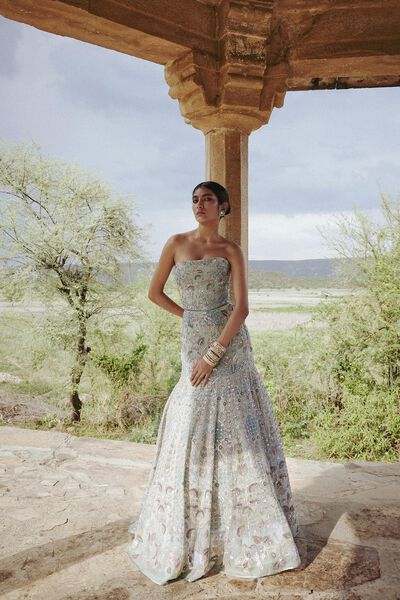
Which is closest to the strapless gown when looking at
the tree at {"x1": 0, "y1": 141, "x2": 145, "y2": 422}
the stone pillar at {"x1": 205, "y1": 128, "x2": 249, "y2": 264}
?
the stone pillar at {"x1": 205, "y1": 128, "x2": 249, "y2": 264}

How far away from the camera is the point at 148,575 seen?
2.18m

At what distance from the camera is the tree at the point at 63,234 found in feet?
27.5

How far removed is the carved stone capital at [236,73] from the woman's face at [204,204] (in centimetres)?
96

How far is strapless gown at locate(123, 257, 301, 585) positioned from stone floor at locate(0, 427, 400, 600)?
99mm

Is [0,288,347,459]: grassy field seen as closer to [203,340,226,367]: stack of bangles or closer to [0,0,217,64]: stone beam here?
[0,0,217,64]: stone beam

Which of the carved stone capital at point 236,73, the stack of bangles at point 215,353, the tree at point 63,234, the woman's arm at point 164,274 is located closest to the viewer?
the stack of bangles at point 215,353

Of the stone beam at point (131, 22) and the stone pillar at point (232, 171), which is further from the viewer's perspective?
the stone pillar at point (232, 171)

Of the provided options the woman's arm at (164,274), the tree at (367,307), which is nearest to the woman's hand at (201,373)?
the woman's arm at (164,274)

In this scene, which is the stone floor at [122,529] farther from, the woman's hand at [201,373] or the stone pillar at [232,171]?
the stone pillar at [232,171]

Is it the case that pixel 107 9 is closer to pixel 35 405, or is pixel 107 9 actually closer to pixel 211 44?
pixel 211 44

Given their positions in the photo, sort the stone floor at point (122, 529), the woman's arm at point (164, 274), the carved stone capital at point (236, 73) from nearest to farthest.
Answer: the stone floor at point (122, 529), the woman's arm at point (164, 274), the carved stone capital at point (236, 73)

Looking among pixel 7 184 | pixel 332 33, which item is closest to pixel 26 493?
Answer: pixel 332 33

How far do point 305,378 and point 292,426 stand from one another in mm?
781

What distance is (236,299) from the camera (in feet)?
7.79
